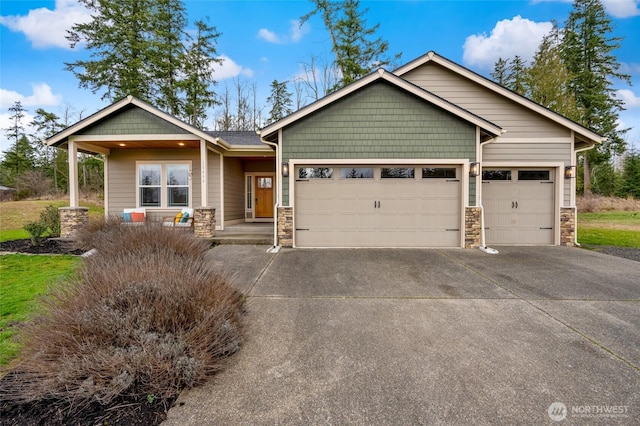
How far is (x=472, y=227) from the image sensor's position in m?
7.88

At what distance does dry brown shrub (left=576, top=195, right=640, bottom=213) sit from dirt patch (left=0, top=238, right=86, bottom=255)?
86.1 ft

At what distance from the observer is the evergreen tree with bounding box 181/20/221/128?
64.7 feet

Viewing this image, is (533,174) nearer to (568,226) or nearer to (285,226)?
(568,226)

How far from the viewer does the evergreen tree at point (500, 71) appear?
2527cm

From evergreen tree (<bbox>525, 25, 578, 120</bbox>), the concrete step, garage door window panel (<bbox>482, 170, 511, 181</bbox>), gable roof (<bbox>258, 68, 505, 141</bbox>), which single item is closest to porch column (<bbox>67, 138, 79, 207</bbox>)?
the concrete step

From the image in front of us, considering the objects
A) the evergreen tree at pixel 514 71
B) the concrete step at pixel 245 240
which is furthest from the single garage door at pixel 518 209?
the evergreen tree at pixel 514 71

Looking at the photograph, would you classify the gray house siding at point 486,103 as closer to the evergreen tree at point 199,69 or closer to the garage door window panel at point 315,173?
the garage door window panel at point 315,173

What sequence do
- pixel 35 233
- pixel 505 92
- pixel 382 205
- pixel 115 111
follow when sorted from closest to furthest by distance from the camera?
pixel 382 205 < pixel 35 233 < pixel 505 92 < pixel 115 111

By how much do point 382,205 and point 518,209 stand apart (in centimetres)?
423

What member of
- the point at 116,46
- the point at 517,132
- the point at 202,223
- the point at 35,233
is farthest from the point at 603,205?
the point at 116,46

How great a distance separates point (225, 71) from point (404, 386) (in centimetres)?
2394

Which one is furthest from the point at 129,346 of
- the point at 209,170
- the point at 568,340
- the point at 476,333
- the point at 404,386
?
the point at 209,170

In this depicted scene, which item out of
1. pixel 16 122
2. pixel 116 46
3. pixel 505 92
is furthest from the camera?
pixel 16 122

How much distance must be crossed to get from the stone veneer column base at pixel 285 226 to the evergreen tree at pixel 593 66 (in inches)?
974
